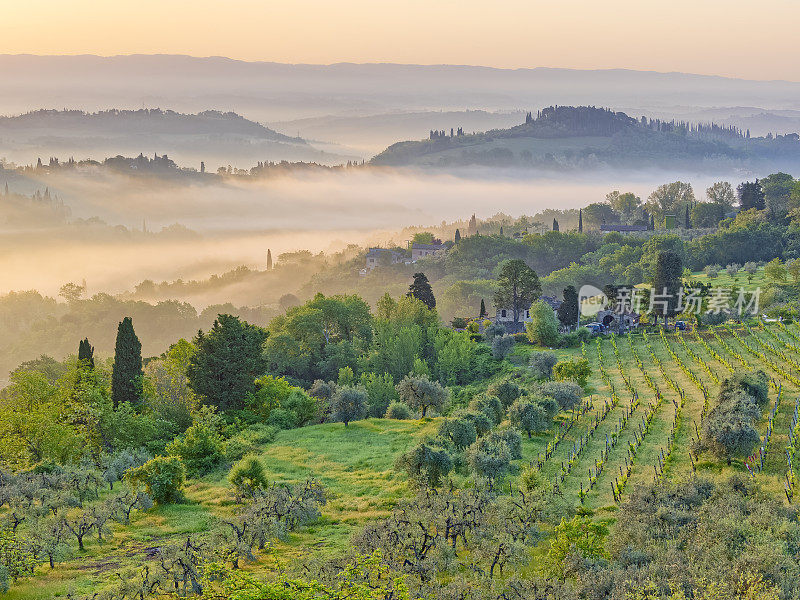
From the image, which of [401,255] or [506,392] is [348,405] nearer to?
[506,392]

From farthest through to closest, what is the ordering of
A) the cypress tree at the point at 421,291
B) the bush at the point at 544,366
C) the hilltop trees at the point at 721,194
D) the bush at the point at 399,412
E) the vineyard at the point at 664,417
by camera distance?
the hilltop trees at the point at 721,194, the cypress tree at the point at 421,291, the bush at the point at 544,366, the bush at the point at 399,412, the vineyard at the point at 664,417

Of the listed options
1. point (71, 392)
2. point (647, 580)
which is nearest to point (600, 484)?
point (647, 580)

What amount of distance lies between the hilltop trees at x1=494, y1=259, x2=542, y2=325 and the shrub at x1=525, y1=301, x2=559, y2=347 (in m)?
13.5

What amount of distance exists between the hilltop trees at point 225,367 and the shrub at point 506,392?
18893 millimetres

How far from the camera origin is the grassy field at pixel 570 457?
3375 centimetres

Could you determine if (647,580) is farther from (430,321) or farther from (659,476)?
(430,321)

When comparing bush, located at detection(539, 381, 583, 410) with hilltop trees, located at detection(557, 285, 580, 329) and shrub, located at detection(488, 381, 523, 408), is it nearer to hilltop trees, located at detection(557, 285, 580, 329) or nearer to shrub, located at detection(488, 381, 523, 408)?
shrub, located at detection(488, 381, 523, 408)

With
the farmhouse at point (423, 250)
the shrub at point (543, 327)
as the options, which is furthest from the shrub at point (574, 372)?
the farmhouse at point (423, 250)

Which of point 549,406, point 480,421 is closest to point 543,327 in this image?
point 549,406

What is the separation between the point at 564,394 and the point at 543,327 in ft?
91.1

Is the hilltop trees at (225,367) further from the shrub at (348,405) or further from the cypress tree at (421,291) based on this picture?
the cypress tree at (421,291)

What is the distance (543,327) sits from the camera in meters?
78.6

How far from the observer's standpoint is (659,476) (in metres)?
38.2

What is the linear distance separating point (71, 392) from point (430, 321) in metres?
39.7
